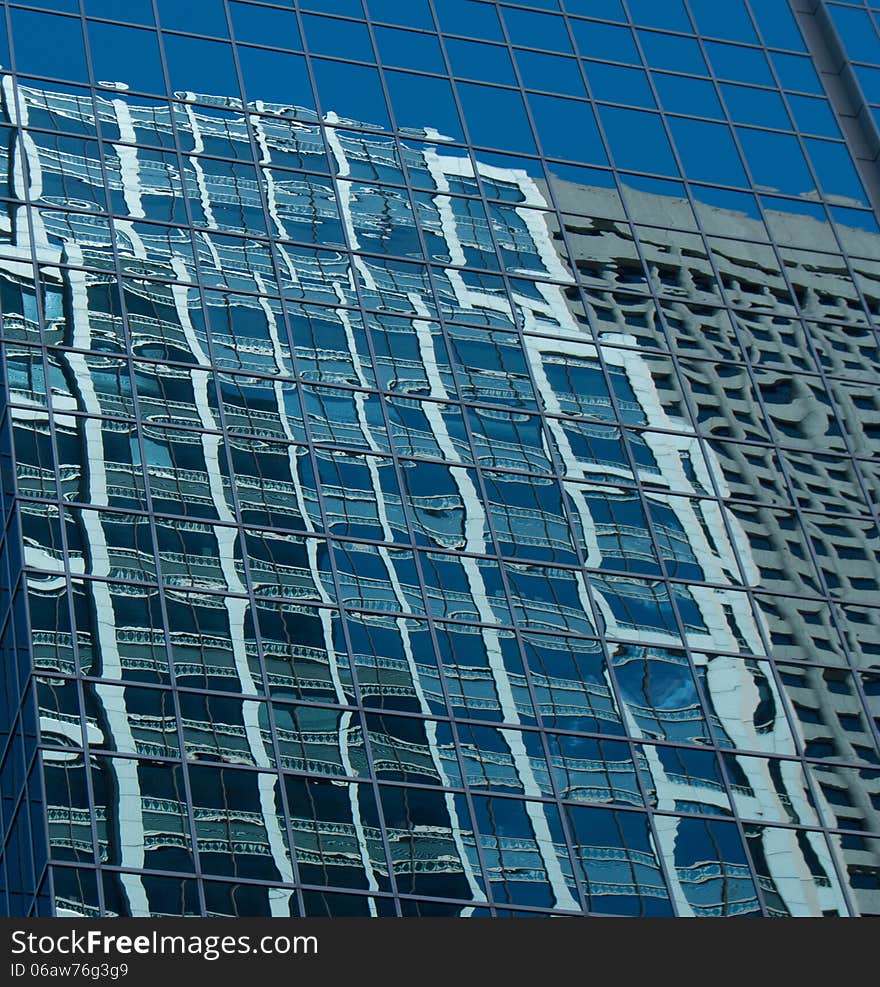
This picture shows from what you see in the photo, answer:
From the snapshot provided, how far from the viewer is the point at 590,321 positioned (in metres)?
65.6

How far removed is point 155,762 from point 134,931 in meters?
8.78

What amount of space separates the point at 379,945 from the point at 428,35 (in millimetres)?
36195

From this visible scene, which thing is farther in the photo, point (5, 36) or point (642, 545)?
point (5, 36)

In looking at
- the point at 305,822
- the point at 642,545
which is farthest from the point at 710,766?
the point at 305,822

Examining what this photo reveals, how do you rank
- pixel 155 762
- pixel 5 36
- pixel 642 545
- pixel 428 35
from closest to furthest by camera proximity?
pixel 155 762 → pixel 642 545 → pixel 5 36 → pixel 428 35

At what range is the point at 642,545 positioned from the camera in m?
60.5

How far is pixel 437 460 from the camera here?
60.1 m

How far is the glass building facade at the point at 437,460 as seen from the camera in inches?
2061

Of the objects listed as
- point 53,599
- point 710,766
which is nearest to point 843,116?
point 710,766

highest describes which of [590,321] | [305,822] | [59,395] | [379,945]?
[590,321]

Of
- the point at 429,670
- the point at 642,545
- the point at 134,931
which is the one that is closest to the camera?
the point at 134,931

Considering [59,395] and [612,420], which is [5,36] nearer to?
[59,395]

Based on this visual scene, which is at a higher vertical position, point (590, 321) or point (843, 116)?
point (843, 116)

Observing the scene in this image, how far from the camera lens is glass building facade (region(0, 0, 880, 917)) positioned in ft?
172
